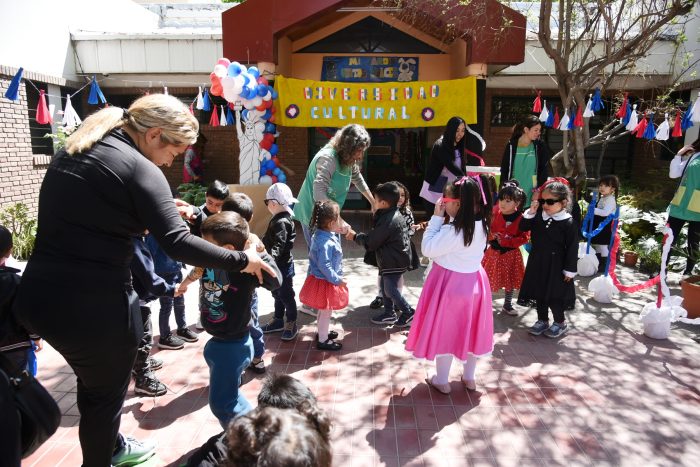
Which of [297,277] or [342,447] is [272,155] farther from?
[342,447]

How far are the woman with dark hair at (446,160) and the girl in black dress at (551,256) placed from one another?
1.69 metres

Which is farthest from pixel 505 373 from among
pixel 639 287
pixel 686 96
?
pixel 686 96

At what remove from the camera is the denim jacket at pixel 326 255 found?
3.90 m

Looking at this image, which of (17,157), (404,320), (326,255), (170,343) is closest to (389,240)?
(326,255)

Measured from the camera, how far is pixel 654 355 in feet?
13.7

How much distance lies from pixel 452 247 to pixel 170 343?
2.51m

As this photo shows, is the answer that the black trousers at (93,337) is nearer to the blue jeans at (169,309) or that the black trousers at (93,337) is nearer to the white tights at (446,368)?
the blue jeans at (169,309)

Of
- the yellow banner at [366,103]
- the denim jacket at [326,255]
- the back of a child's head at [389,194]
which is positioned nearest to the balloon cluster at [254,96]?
the yellow banner at [366,103]

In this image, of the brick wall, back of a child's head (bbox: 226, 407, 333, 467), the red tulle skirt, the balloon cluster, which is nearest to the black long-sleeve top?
back of a child's head (bbox: 226, 407, 333, 467)

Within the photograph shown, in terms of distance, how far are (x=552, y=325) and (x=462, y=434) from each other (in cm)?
198

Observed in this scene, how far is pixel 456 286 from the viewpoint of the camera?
10.8 ft

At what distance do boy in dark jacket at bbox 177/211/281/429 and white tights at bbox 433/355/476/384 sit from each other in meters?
1.50

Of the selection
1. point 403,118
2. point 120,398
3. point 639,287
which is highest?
point 403,118

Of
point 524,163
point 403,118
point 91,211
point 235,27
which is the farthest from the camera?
point 403,118
